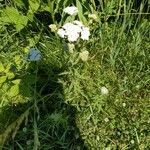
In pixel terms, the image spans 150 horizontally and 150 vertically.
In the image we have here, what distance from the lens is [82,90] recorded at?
280 cm

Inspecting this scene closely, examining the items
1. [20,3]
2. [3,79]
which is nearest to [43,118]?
[3,79]

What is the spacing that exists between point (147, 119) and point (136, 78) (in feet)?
1.06

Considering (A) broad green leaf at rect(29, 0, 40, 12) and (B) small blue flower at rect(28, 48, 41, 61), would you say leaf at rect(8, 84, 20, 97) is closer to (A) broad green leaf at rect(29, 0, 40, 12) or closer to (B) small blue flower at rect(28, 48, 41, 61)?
(B) small blue flower at rect(28, 48, 41, 61)

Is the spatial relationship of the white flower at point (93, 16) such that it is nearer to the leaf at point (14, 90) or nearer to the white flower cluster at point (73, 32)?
the white flower cluster at point (73, 32)

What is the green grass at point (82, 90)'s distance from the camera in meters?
2.62

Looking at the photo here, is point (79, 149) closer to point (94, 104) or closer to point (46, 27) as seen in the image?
point (94, 104)

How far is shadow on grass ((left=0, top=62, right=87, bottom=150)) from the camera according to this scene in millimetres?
2602

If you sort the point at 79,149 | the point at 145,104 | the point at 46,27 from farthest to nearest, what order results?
the point at 46,27
the point at 145,104
the point at 79,149

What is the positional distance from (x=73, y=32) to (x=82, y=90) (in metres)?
0.40

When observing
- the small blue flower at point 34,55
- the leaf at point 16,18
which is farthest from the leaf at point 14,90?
the leaf at point 16,18

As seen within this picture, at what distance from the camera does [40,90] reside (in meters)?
2.80

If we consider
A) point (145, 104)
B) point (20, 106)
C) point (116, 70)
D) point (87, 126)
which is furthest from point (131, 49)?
point (20, 106)

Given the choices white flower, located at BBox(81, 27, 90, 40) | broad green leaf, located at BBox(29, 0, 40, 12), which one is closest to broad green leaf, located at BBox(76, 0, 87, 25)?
white flower, located at BBox(81, 27, 90, 40)

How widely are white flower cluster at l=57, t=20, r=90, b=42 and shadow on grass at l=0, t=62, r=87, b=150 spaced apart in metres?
0.28
